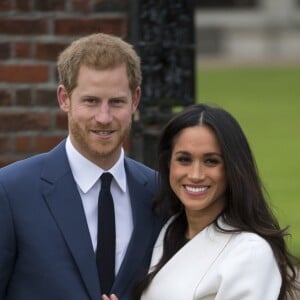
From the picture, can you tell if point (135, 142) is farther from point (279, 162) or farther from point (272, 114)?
point (272, 114)

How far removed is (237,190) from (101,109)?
0.52 m

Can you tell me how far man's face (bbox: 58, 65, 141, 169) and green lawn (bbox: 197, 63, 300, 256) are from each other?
17.7ft

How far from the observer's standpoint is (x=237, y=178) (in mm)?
3980

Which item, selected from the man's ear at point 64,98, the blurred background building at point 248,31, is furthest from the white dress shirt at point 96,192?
the blurred background building at point 248,31

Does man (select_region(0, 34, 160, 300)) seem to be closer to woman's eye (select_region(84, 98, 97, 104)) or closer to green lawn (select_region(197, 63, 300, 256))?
woman's eye (select_region(84, 98, 97, 104))

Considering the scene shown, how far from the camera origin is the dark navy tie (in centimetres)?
398

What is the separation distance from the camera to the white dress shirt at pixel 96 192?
4004 mm

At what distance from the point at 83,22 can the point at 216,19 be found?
31399 millimetres

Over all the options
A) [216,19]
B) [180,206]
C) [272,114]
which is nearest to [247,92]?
[272,114]

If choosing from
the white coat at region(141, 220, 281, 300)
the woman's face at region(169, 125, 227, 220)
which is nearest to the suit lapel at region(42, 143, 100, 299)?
the white coat at region(141, 220, 281, 300)

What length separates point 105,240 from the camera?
3.98 m

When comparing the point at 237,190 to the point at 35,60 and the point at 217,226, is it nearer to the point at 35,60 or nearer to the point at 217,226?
the point at 217,226

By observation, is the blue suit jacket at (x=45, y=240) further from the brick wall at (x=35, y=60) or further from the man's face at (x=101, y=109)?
the brick wall at (x=35, y=60)

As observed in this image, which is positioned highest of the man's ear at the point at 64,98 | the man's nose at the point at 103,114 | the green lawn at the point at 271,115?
the man's ear at the point at 64,98
